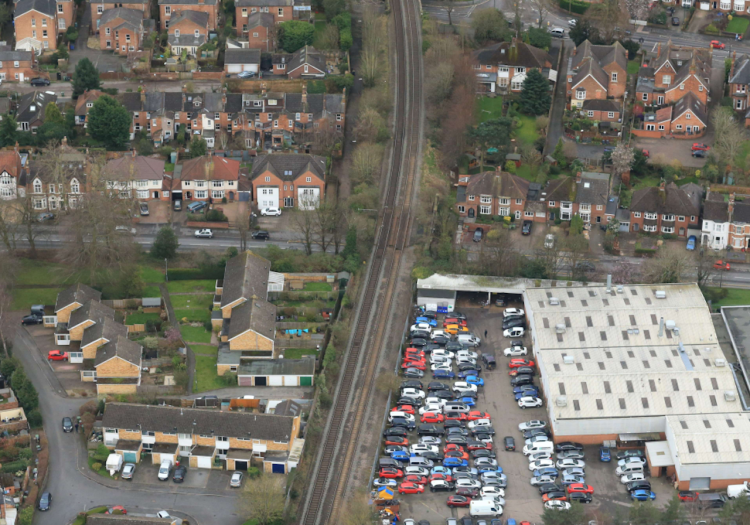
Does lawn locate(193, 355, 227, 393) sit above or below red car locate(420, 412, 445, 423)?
above

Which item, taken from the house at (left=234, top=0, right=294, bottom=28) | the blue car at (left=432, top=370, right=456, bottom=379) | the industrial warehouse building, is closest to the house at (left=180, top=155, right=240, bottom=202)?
the industrial warehouse building

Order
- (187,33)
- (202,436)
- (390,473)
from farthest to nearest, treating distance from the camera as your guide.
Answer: (187,33) < (202,436) < (390,473)

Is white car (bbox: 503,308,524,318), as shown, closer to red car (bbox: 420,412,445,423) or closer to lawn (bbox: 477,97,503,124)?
red car (bbox: 420,412,445,423)

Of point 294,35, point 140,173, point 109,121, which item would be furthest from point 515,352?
point 294,35

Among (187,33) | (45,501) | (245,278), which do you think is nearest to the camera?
(45,501)

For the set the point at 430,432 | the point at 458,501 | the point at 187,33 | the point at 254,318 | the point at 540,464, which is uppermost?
the point at 187,33

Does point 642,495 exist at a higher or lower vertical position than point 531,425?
lower

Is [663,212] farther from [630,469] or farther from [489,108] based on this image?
[630,469]

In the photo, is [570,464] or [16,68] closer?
[570,464]
